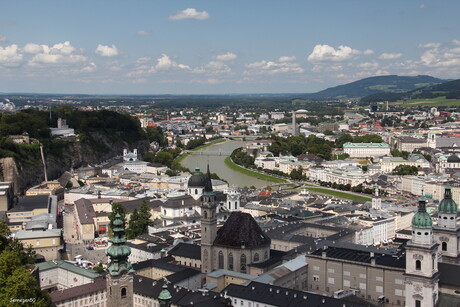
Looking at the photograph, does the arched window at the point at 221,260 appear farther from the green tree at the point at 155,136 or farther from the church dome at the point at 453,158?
the green tree at the point at 155,136

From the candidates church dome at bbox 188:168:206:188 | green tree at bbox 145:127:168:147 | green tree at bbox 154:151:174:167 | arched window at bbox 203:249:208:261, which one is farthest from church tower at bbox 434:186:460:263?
green tree at bbox 145:127:168:147

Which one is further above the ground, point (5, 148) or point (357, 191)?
point (5, 148)

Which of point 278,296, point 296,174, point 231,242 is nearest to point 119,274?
point 278,296

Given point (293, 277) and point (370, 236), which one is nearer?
point (293, 277)

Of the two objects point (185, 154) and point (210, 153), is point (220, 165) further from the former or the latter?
point (185, 154)

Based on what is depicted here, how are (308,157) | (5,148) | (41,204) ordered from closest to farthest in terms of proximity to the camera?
(41,204) → (5,148) → (308,157)

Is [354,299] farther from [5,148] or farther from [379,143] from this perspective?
[379,143]

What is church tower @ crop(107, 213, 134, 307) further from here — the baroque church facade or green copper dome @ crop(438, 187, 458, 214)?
green copper dome @ crop(438, 187, 458, 214)

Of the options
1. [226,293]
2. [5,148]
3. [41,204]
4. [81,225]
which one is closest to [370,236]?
[226,293]
